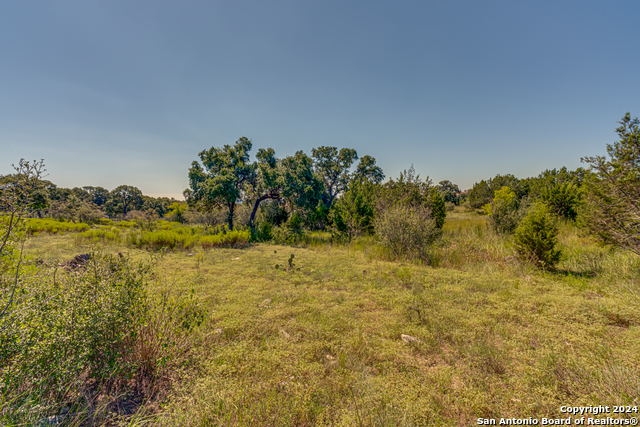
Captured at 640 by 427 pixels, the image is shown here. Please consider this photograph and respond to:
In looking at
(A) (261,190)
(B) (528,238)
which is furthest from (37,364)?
(A) (261,190)

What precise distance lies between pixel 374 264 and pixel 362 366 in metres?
4.71

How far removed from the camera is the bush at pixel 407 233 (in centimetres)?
738

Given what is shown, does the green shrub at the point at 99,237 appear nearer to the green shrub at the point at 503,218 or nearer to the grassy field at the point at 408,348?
the grassy field at the point at 408,348

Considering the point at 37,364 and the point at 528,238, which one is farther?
the point at 528,238

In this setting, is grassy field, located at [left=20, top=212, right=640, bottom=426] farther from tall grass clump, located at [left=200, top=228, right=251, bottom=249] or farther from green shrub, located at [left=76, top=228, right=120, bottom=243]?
green shrub, located at [left=76, top=228, right=120, bottom=243]

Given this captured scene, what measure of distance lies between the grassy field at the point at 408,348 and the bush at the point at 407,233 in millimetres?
2039

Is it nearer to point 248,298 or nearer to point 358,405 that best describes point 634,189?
point 358,405

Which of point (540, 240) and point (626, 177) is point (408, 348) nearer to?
point (540, 240)

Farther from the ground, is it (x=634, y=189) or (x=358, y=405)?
(x=634, y=189)

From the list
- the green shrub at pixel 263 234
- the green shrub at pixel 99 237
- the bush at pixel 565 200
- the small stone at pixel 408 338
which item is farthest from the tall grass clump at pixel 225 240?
the bush at pixel 565 200

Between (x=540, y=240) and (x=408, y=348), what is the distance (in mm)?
5566

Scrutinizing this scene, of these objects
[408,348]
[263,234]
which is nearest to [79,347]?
[408,348]

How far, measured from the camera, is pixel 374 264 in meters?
6.86

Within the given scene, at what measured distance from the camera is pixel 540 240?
5566 mm
